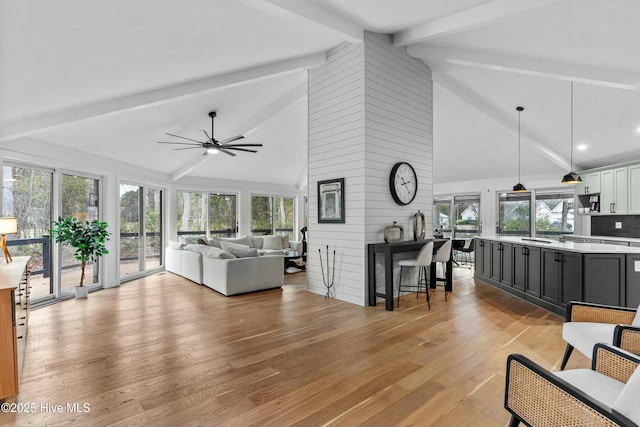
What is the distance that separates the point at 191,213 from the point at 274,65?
5.45 m

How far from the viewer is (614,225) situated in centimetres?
684

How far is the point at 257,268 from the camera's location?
555 centimetres

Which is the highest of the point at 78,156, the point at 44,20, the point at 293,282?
the point at 44,20

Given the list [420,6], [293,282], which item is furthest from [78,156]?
[420,6]

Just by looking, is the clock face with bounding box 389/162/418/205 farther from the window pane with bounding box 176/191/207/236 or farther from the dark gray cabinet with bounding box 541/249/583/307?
the window pane with bounding box 176/191/207/236

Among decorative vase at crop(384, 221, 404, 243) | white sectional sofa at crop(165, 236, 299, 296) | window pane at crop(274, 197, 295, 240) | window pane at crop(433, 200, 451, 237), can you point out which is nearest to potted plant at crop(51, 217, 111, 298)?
white sectional sofa at crop(165, 236, 299, 296)

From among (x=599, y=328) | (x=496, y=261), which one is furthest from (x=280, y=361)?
(x=496, y=261)

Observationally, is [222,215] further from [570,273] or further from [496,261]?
[570,273]

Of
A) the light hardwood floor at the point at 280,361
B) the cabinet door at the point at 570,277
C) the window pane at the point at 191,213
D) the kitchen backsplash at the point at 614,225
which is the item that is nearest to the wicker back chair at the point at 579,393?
the light hardwood floor at the point at 280,361

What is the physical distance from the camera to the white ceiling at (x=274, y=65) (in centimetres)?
302

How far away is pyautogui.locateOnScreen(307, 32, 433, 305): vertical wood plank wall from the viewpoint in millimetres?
4617

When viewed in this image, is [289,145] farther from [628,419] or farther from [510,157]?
[628,419]

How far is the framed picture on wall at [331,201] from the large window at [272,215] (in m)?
5.32

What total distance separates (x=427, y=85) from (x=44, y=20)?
4.98m
